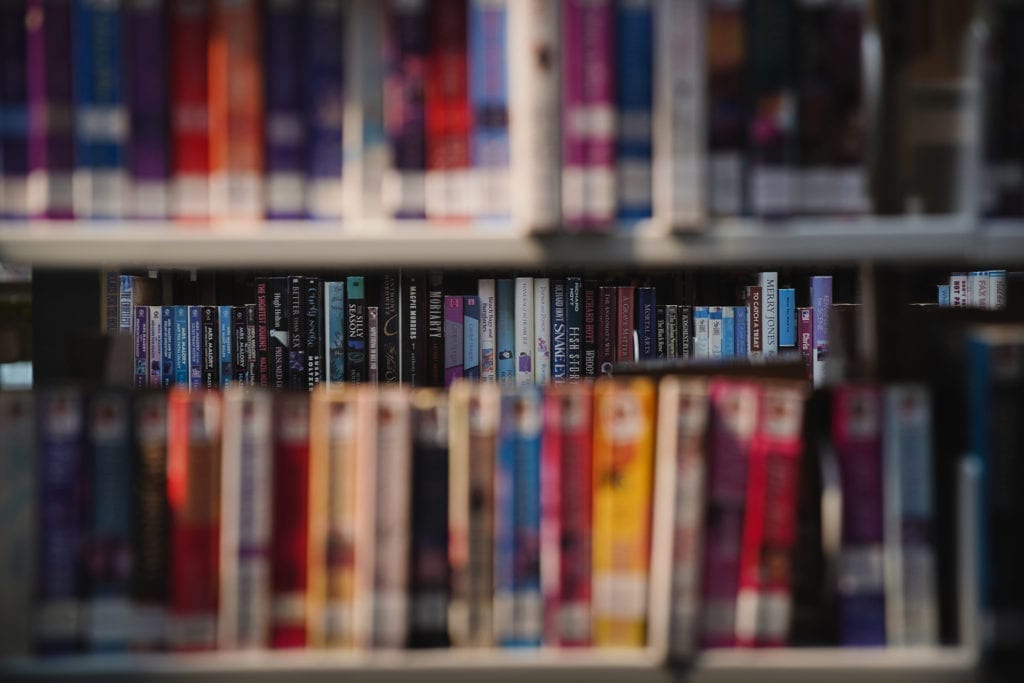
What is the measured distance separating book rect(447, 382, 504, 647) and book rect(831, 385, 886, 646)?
368 millimetres

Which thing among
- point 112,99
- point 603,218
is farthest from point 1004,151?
point 112,99

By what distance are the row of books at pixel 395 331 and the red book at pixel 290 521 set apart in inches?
42.9

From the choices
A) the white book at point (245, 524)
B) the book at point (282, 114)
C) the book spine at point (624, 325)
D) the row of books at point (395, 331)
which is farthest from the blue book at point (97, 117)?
the book spine at point (624, 325)

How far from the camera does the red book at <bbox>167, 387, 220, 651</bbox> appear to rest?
0.91 m

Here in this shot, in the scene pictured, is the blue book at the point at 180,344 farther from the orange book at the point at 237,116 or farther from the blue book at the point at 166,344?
the orange book at the point at 237,116

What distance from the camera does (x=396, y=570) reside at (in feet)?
2.96

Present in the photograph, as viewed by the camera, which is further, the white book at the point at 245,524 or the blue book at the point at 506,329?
the blue book at the point at 506,329

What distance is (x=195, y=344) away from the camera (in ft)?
6.85

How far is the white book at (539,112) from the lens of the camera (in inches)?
34.5

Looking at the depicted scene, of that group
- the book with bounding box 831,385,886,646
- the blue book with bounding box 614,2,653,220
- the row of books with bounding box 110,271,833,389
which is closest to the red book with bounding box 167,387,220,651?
the blue book with bounding box 614,2,653,220

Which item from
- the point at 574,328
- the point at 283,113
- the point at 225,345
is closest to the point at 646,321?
the point at 574,328

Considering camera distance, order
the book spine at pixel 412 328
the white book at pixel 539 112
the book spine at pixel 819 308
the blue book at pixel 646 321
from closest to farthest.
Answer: the white book at pixel 539 112 < the book spine at pixel 412 328 < the blue book at pixel 646 321 < the book spine at pixel 819 308

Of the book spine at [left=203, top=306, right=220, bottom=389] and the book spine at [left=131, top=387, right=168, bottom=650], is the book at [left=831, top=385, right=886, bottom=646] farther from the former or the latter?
the book spine at [left=203, top=306, right=220, bottom=389]

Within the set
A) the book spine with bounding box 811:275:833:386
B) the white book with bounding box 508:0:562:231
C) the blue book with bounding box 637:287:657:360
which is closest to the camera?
the white book with bounding box 508:0:562:231
